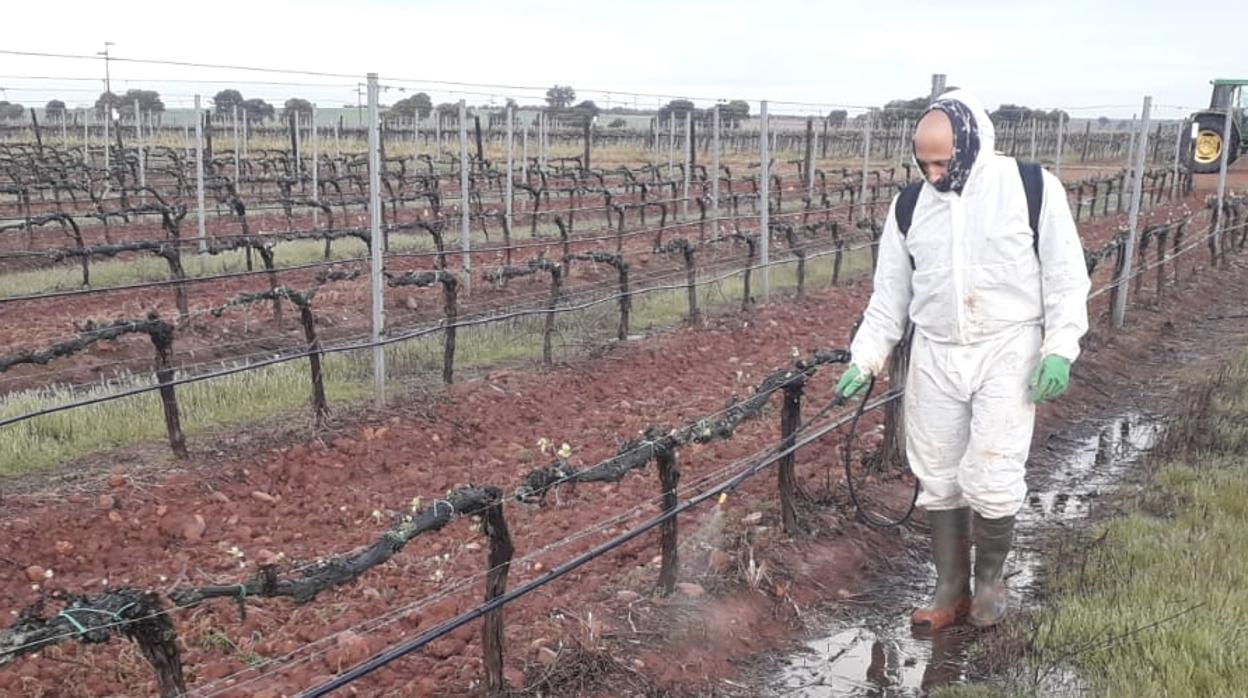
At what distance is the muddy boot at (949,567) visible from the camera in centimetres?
427

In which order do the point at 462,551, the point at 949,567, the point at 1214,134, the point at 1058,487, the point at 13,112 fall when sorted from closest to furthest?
the point at 949,567 → the point at 462,551 → the point at 1058,487 → the point at 1214,134 → the point at 13,112

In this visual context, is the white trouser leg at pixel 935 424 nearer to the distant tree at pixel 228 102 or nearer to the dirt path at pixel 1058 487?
the dirt path at pixel 1058 487

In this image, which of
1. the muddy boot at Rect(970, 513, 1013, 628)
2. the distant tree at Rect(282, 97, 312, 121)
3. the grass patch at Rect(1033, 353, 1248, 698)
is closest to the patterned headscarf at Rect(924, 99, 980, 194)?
the muddy boot at Rect(970, 513, 1013, 628)

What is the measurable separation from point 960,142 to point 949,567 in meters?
1.66

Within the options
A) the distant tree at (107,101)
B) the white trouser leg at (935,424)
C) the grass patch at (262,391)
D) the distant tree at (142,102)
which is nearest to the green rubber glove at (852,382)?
the white trouser leg at (935,424)

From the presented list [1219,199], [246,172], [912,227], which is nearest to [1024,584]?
[912,227]

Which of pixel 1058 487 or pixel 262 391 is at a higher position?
pixel 262 391

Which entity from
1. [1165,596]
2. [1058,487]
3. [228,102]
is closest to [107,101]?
[228,102]

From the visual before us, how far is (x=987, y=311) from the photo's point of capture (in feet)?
12.7

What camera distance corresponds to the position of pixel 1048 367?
147 inches

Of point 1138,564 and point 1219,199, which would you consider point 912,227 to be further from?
point 1219,199

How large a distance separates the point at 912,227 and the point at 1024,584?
1.73 metres

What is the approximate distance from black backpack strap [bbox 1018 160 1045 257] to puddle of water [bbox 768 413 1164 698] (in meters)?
1.52

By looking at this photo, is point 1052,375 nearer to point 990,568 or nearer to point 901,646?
point 990,568
